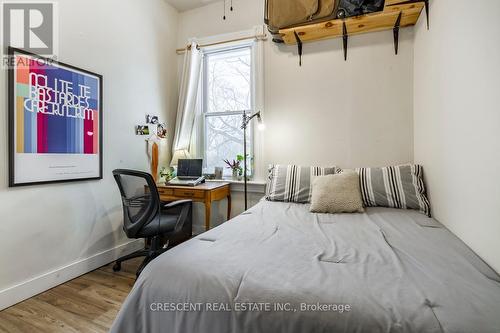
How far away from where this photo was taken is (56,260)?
2.07 metres

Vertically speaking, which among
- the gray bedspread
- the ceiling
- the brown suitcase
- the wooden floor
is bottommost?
the wooden floor

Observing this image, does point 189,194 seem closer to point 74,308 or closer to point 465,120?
point 74,308

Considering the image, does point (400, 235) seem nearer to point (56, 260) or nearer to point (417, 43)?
point (417, 43)

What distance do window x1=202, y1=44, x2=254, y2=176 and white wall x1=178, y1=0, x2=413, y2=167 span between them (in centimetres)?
28

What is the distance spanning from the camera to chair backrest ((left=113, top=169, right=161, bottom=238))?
2.12 meters

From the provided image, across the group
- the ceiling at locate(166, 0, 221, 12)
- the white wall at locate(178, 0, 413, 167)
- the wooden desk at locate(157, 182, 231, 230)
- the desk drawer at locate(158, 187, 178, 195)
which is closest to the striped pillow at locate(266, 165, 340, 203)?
the white wall at locate(178, 0, 413, 167)

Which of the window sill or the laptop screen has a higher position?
the laptop screen

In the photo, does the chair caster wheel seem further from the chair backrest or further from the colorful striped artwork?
the colorful striped artwork

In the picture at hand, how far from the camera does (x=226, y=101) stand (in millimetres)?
3297

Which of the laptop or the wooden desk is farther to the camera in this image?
the laptop

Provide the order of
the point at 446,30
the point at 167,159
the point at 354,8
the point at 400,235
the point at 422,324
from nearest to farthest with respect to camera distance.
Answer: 1. the point at 422,324
2. the point at 400,235
3. the point at 446,30
4. the point at 354,8
5. the point at 167,159

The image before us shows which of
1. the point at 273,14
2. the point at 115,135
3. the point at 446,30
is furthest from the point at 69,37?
the point at 446,30

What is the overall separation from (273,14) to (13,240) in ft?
9.33

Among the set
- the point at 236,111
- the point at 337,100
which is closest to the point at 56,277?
the point at 236,111
